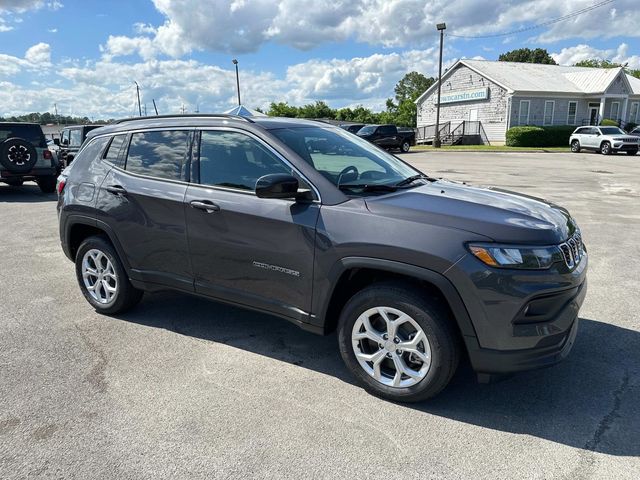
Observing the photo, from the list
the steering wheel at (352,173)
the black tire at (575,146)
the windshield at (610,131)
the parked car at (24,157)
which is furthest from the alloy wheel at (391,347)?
the black tire at (575,146)

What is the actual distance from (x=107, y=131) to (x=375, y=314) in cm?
317

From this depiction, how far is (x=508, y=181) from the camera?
15.1m

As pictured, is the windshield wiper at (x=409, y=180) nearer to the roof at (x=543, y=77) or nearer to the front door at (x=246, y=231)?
the front door at (x=246, y=231)

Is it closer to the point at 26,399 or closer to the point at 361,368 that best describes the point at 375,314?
the point at 361,368

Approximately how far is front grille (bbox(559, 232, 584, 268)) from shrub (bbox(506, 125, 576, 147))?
34904mm

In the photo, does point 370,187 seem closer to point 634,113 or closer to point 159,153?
point 159,153

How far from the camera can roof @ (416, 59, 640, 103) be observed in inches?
1502

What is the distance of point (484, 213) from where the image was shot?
10.0ft

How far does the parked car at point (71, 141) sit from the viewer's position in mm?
17281

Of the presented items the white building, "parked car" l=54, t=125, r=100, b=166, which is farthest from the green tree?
"parked car" l=54, t=125, r=100, b=166

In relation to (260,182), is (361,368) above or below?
below

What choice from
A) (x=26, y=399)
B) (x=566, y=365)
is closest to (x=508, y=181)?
(x=566, y=365)

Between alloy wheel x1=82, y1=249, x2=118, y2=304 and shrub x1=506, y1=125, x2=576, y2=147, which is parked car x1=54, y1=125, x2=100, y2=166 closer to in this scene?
alloy wheel x1=82, y1=249, x2=118, y2=304

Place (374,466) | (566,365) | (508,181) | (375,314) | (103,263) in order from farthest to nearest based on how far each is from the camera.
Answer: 1. (508,181)
2. (103,263)
3. (566,365)
4. (375,314)
5. (374,466)
